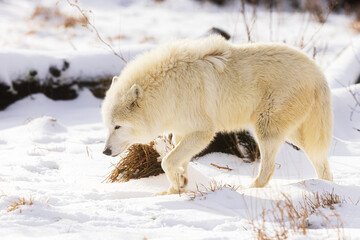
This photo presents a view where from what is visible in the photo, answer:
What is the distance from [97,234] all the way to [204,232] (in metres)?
0.82

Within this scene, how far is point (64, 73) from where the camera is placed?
918cm

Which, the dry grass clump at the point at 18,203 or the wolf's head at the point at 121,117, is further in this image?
the wolf's head at the point at 121,117

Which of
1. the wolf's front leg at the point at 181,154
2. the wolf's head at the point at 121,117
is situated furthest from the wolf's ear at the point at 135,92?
the wolf's front leg at the point at 181,154

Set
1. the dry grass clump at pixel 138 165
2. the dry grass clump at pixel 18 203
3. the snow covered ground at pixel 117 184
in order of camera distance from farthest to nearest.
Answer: the dry grass clump at pixel 138 165, the dry grass clump at pixel 18 203, the snow covered ground at pixel 117 184

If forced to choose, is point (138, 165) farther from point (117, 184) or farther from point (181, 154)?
point (181, 154)

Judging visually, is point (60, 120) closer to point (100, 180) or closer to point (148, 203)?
point (100, 180)

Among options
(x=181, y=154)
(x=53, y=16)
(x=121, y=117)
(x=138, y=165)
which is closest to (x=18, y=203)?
(x=121, y=117)

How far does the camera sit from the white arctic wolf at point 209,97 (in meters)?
4.48

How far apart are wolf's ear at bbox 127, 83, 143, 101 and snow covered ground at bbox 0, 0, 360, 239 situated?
3.81 ft

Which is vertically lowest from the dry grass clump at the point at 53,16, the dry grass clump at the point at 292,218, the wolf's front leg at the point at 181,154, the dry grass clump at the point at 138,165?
the dry grass clump at the point at 53,16

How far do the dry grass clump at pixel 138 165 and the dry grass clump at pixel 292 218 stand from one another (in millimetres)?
2246

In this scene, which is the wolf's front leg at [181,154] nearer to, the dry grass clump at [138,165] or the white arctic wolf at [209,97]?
the white arctic wolf at [209,97]

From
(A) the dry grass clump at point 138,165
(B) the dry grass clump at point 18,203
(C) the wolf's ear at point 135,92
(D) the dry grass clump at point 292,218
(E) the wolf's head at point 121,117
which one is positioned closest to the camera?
(D) the dry grass clump at point 292,218

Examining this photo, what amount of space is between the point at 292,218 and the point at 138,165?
274 centimetres
